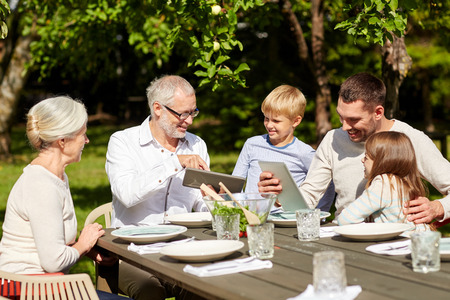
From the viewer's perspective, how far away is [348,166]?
3.90 m

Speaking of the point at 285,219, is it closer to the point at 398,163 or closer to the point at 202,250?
the point at 398,163

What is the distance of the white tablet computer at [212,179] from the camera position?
3268mm

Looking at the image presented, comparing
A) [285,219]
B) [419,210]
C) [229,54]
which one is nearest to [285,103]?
[285,219]

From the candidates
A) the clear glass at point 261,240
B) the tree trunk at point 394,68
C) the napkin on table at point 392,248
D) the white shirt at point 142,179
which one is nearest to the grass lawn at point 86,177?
the tree trunk at point 394,68

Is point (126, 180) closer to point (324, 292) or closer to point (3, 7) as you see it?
point (3, 7)

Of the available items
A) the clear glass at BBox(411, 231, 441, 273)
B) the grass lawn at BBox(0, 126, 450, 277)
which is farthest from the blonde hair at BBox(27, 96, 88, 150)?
the grass lawn at BBox(0, 126, 450, 277)

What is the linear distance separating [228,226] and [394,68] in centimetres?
365

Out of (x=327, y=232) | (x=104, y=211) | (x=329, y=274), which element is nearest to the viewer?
(x=329, y=274)

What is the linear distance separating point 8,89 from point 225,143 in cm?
619

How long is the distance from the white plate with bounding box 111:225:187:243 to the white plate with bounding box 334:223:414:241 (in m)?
0.82

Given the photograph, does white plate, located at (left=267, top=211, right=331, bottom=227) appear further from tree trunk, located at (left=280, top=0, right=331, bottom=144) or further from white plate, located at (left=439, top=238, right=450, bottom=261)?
tree trunk, located at (left=280, top=0, right=331, bottom=144)

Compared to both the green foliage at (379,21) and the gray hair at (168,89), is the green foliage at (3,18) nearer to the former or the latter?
the gray hair at (168,89)

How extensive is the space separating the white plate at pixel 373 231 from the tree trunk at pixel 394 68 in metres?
3.10

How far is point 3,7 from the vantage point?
4.13m
